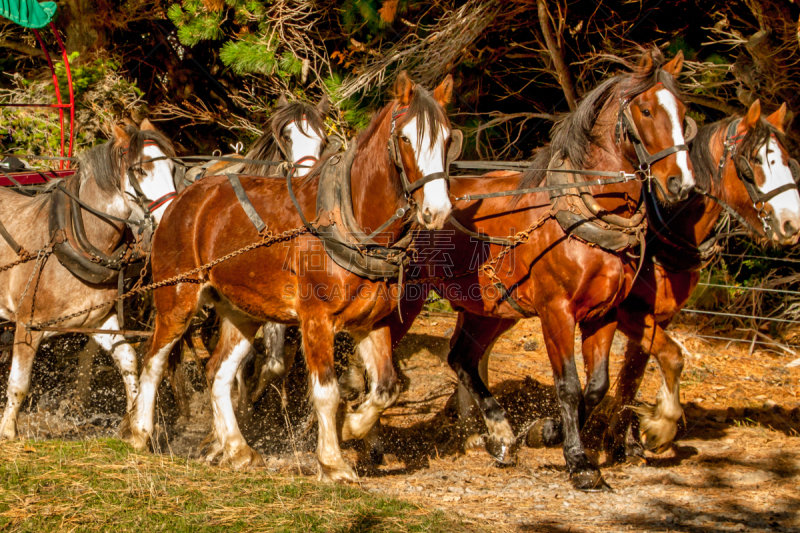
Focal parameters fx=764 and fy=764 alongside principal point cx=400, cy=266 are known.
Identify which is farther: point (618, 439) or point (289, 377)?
point (289, 377)

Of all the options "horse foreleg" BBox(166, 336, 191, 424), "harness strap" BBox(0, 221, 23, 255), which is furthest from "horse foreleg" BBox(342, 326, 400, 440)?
"harness strap" BBox(0, 221, 23, 255)

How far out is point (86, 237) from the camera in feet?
17.5

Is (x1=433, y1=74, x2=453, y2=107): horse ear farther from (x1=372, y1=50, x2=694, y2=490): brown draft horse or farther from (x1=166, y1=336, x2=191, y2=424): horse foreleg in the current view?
(x1=166, y1=336, x2=191, y2=424): horse foreleg

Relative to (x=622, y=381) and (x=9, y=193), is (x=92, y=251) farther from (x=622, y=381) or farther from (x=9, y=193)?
(x=622, y=381)

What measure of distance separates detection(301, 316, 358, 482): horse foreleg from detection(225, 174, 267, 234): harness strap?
710mm

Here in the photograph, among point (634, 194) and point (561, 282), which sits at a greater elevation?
point (634, 194)

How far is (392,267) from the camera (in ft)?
13.8

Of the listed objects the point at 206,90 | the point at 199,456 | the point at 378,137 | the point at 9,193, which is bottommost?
the point at 199,456

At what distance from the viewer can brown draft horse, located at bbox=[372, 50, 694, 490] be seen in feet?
14.0

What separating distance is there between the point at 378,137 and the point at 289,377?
3.56 metres

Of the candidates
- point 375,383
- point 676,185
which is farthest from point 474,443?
point 676,185

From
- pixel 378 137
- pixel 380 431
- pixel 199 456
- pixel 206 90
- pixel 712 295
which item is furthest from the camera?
pixel 206 90

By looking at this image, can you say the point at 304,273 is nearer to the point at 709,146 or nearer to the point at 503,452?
the point at 503,452

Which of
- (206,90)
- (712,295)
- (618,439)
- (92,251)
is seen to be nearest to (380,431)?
(618,439)
